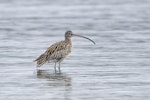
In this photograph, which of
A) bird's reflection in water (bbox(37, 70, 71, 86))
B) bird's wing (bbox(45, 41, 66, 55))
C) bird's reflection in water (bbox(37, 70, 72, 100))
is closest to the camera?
bird's reflection in water (bbox(37, 70, 72, 100))

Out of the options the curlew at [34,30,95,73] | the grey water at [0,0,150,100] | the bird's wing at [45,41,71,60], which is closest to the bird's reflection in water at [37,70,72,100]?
the grey water at [0,0,150,100]

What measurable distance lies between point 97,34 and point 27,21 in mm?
6043

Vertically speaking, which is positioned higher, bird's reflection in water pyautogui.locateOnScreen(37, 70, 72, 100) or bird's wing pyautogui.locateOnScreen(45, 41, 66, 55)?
bird's wing pyautogui.locateOnScreen(45, 41, 66, 55)

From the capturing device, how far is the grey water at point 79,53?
46.6 ft

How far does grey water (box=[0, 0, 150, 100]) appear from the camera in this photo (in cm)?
1422

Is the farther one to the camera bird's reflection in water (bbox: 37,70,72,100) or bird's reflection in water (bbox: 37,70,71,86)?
bird's reflection in water (bbox: 37,70,71,86)

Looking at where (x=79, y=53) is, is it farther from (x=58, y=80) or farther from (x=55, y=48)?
(x=58, y=80)

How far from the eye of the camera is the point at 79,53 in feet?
67.3

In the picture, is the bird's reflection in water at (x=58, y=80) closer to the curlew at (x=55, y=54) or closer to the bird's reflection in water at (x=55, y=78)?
the bird's reflection in water at (x=55, y=78)

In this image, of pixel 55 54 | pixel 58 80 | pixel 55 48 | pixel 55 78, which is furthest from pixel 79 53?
pixel 58 80

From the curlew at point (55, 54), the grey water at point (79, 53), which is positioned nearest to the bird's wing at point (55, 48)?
the curlew at point (55, 54)

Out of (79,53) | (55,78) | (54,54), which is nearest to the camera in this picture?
(55,78)

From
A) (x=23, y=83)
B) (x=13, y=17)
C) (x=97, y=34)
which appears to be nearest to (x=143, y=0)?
(x=13, y=17)

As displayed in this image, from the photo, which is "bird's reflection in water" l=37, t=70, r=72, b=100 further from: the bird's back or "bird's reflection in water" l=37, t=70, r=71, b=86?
the bird's back
